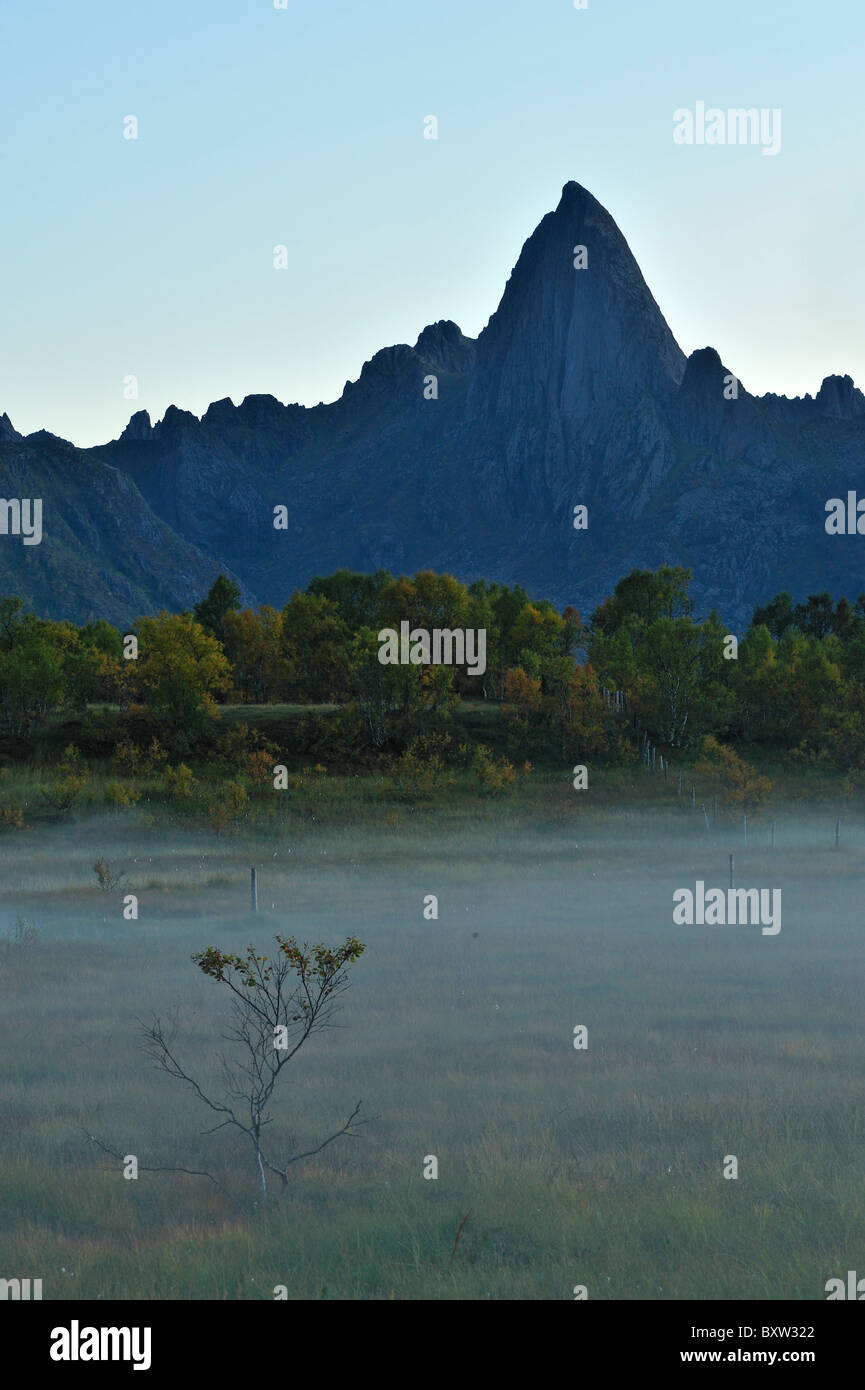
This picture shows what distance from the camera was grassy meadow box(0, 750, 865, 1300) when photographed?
11664mm

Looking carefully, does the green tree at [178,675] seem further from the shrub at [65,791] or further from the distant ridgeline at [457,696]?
the shrub at [65,791]

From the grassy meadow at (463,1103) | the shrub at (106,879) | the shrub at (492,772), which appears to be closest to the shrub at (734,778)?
the shrub at (492,772)

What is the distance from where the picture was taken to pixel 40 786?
207ft

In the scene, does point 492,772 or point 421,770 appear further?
point 421,770

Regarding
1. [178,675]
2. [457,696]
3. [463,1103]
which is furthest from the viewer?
[457,696]

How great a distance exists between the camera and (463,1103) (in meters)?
16.9

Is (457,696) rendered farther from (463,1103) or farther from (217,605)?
(463,1103)

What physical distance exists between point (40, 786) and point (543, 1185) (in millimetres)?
53715

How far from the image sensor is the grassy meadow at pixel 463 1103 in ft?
38.3

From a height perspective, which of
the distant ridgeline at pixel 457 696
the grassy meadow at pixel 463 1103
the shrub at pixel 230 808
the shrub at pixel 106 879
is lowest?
the grassy meadow at pixel 463 1103

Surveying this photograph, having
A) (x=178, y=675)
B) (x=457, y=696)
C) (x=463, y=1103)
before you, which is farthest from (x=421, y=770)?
(x=463, y=1103)

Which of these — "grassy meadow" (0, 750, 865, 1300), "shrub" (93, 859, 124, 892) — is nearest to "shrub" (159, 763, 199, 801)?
"shrub" (93, 859, 124, 892)
